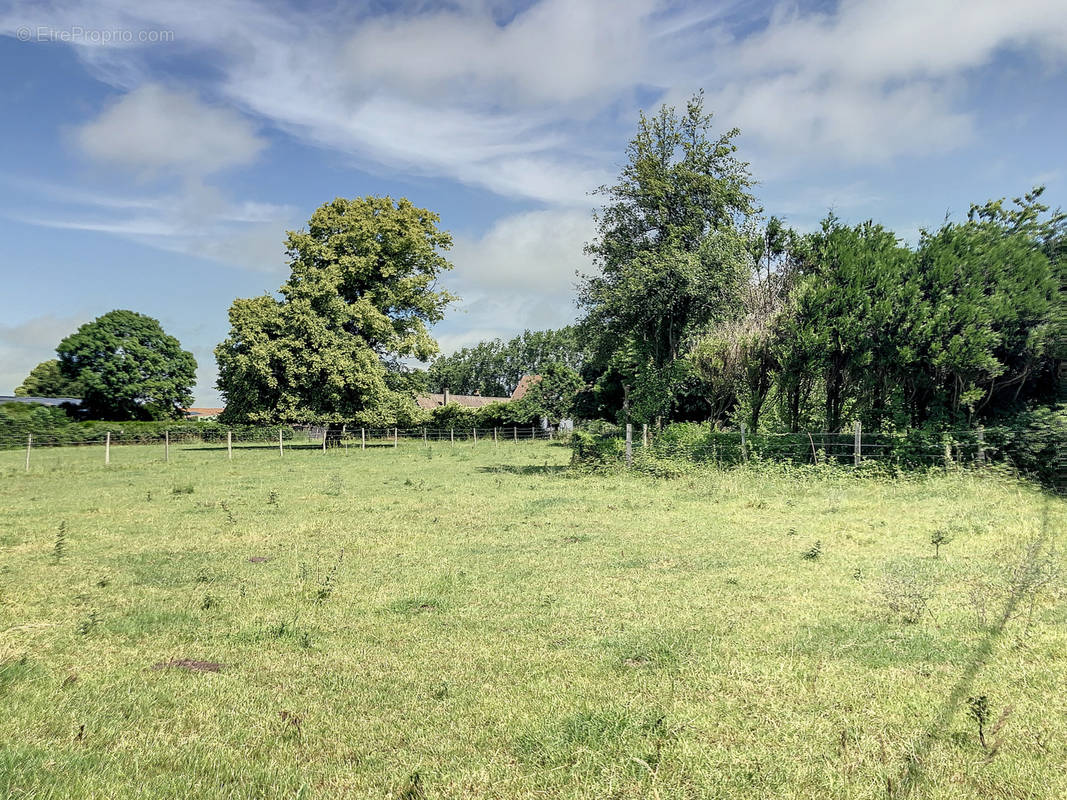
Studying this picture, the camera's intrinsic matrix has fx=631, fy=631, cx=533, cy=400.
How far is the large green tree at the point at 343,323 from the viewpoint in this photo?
37.8 metres

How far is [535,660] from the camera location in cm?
503

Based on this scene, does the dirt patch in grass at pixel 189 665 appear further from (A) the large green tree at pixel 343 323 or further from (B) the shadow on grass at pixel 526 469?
(A) the large green tree at pixel 343 323

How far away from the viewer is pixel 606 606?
255 inches

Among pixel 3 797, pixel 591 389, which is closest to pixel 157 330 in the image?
pixel 591 389

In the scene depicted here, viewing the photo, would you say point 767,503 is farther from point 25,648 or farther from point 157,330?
point 157,330

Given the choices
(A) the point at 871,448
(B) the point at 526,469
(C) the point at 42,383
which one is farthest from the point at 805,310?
(C) the point at 42,383

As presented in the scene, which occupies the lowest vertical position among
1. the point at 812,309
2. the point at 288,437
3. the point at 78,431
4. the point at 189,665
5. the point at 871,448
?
the point at 189,665

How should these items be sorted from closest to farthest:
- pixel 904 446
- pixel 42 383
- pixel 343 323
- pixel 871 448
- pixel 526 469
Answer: pixel 904 446 < pixel 871 448 < pixel 526 469 < pixel 343 323 < pixel 42 383

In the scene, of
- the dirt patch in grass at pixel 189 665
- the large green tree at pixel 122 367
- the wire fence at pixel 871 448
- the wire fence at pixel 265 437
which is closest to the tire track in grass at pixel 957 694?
the dirt patch in grass at pixel 189 665

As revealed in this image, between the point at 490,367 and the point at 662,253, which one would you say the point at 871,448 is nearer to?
the point at 662,253

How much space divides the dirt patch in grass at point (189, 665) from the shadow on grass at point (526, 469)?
17135mm

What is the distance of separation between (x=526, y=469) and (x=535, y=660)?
1881cm

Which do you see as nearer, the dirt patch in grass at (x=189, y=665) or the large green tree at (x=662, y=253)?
the dirt patch in grass at (x=189, y=665)

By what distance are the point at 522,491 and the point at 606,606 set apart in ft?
33.9
